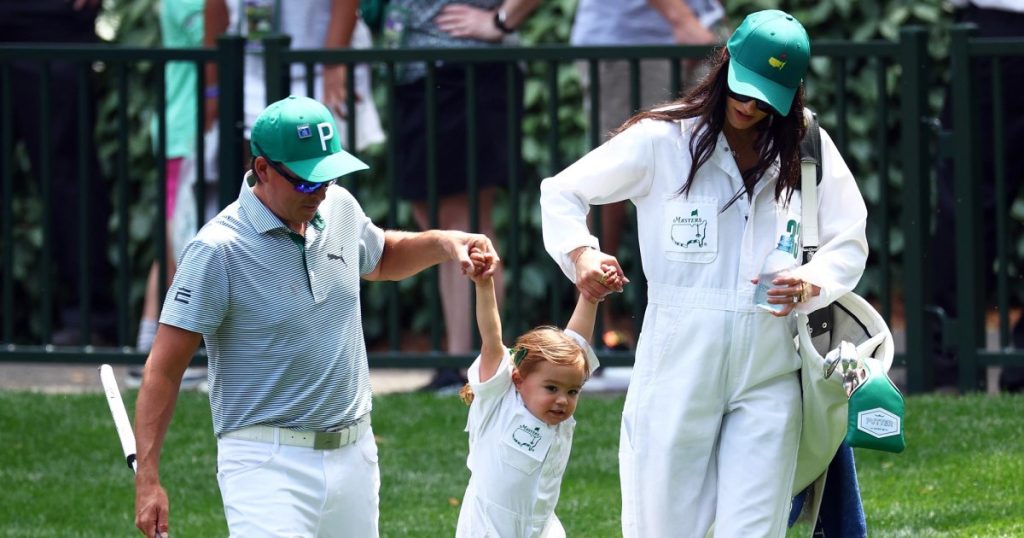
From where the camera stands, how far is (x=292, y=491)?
4.59m

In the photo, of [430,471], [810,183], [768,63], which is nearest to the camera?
[768,63]

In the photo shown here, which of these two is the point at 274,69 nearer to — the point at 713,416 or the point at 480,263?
the point at 480,263

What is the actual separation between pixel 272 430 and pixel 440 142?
14.5 ft

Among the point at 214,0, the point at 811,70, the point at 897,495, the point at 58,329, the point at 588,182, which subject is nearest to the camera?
the point at 588,182

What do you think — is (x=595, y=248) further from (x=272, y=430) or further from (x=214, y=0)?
(x=214, y=0)

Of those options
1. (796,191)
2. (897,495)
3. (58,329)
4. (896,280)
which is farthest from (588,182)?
(58,329)

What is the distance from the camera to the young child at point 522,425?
5.13m

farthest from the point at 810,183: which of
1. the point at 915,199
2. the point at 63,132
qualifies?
the point at 63,132

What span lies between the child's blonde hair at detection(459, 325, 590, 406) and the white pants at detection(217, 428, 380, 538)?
0.62m

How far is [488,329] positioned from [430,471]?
2531 mm

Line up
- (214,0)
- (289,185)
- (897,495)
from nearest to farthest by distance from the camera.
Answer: (289,185)
(897,495)
(214,0)

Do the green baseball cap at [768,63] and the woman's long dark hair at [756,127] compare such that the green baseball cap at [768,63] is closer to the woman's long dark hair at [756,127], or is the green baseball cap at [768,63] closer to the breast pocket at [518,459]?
the woman's long dark hair at [756,127]

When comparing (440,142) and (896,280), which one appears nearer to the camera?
(440,142)

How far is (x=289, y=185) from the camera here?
4598 millimetres
